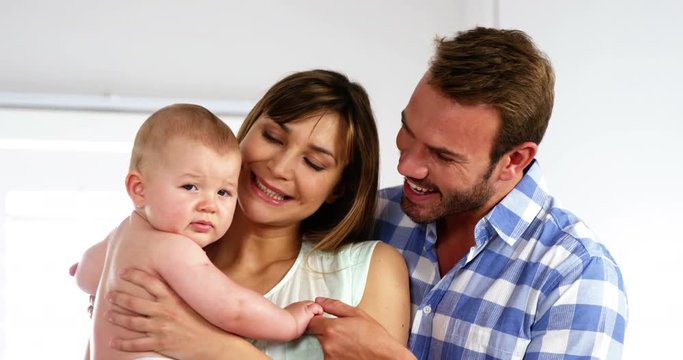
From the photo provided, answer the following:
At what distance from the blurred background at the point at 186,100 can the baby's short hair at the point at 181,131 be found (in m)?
1.38

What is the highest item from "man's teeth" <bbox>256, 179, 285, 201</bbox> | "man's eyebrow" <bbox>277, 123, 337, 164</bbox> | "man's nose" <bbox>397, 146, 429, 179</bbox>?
"man's eyebrow" <bbox>277, 123, 337, 164</bbox>

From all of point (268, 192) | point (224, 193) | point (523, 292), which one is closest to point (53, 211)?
point (268, 192)

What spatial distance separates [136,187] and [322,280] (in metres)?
0.44

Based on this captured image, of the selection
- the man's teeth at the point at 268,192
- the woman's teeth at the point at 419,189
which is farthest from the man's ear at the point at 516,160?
the man's teeth at the point at 268,192

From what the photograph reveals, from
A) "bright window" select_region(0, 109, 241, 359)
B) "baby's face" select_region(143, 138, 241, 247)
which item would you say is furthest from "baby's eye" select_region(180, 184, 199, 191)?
"bright window" select_region(0, 109, 241, 359)

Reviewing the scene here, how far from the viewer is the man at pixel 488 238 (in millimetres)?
1845

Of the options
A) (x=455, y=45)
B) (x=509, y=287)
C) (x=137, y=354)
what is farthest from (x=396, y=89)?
(x=137, y=354)

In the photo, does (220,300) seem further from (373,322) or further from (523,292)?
(523,292)

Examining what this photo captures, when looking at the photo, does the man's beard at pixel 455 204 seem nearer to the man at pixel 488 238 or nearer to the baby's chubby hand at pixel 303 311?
the man at pixel 488 238

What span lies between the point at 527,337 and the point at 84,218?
5.99ft

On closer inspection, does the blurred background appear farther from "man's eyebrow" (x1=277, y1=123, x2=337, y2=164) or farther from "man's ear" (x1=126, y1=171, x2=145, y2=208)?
"man's ear" (x1=126, y1=171, x2=145, y2=208)

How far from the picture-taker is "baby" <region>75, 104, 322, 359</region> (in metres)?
1.76

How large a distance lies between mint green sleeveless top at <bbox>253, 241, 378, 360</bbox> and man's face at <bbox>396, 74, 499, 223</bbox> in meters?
0.15

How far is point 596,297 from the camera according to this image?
6.04 feet
